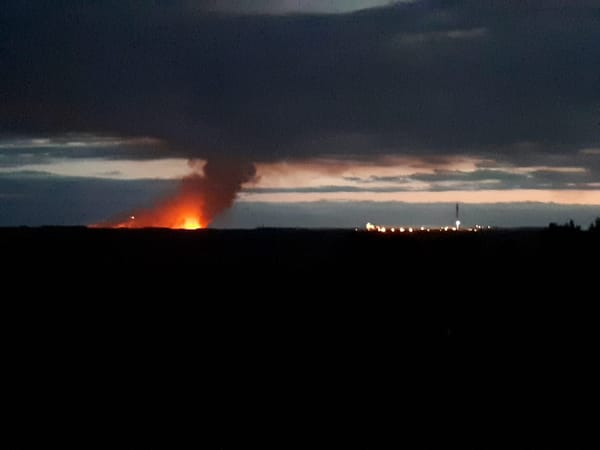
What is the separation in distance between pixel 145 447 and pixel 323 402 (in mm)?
5722

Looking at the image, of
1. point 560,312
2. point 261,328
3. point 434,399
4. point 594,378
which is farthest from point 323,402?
point 560,312

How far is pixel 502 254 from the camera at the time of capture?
52.0m

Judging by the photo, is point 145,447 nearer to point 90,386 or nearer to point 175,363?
point 90,386

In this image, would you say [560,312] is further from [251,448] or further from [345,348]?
[251,448]

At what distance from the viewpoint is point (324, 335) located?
33.7 meters

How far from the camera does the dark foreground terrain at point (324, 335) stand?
23594mm

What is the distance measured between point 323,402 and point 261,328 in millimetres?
11781

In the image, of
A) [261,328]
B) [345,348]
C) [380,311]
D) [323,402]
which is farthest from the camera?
[380,311]

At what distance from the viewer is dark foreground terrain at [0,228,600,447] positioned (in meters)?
23.6

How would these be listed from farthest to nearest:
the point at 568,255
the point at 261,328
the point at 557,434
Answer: the point at 568,255 → the point at 261,328 → the point at 557,434

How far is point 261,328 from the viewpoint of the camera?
35312 millimetres

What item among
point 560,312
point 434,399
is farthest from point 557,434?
point 560,312

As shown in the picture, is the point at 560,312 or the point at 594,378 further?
the point at 560,312

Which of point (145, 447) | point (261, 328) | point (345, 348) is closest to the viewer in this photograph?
point (145, 447)
